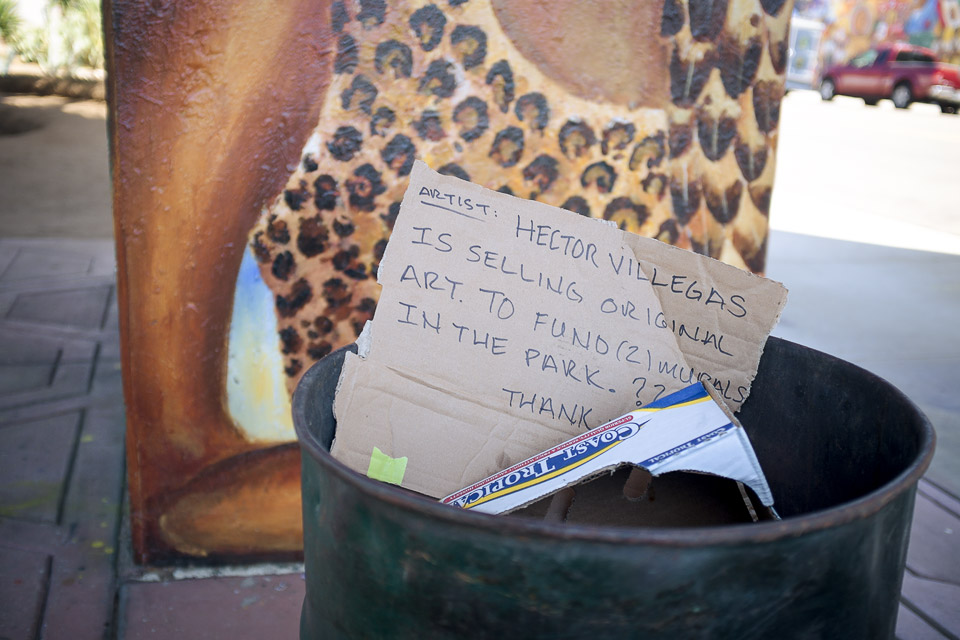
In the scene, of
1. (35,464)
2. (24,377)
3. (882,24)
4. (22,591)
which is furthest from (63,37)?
(882,24)

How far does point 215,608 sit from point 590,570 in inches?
62.1

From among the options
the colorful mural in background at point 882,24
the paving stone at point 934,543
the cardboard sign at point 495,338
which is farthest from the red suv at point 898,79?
the cardboard sign at point 495,338

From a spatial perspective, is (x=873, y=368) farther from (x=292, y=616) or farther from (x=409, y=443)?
(x=409, y=443)

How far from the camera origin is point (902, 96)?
56.7ft

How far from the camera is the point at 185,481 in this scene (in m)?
2.05

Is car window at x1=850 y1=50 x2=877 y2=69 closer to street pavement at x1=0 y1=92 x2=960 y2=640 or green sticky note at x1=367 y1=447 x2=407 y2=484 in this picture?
street pavement at x1=0 y1=92 x2=960 y2=640

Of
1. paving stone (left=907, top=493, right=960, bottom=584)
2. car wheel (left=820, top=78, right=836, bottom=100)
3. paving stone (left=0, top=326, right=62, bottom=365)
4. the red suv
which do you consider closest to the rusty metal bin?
paving stone (left=907, top=493, right=960, bottom=584)

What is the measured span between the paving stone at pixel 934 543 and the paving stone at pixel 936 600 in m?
0.03

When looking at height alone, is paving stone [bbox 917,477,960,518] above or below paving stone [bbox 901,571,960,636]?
above

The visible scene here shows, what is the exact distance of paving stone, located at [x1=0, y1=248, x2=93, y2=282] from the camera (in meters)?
4.42

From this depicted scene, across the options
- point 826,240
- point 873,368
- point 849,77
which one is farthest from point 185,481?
point 849,77

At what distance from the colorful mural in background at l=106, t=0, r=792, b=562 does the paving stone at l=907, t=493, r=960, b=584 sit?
1015 millimetres

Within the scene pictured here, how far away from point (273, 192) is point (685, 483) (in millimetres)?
1207

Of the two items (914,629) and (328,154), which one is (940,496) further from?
(328,154)
